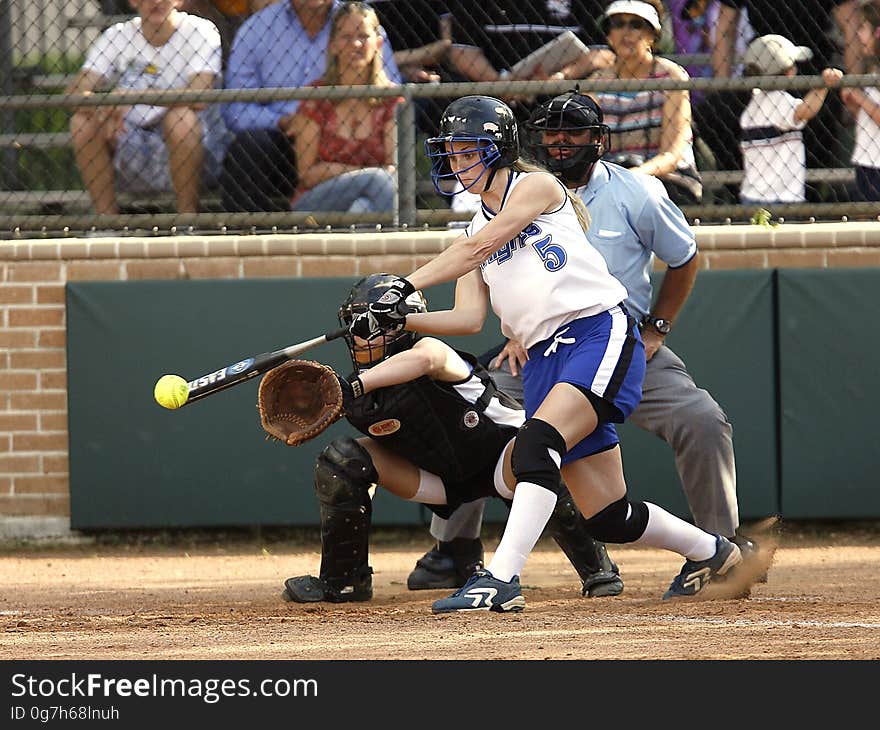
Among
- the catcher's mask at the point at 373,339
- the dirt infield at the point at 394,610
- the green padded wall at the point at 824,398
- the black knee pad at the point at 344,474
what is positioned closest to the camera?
the dirt infield at the point at 394,610

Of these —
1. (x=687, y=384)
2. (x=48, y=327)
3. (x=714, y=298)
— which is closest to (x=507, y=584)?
(x=687, y=384)

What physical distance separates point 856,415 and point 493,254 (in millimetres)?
3292

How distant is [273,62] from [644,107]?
1964 mm

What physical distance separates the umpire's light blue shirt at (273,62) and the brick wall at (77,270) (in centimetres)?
66

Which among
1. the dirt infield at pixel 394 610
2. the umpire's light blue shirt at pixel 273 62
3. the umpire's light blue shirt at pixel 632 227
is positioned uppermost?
Answer: the umpire's light blue shirt at pixel 273 62

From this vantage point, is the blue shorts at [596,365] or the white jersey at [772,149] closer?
the blue shorts at [596,365]

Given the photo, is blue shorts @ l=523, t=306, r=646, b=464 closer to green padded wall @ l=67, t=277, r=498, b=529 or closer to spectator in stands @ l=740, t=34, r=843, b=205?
green padded wall @ l=67, t=277, r=498, b=529

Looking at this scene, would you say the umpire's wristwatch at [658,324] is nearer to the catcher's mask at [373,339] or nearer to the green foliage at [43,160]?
the catcher's mask at [373,339]

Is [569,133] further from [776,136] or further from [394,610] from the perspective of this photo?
[776,136]

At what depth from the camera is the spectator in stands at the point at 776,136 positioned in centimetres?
752

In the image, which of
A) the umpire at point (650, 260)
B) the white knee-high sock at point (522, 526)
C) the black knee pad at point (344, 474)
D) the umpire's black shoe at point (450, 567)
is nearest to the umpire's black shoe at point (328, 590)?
the black knee pad at point (344, 474)

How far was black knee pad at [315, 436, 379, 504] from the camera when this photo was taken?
5160mm

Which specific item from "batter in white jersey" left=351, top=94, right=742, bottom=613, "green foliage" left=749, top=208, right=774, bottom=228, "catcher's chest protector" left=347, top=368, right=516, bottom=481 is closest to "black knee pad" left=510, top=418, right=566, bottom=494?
"batter in white jersey" left=351, top=94, right=742, bottom=613

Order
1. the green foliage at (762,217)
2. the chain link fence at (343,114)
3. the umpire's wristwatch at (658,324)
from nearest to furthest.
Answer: the umpire's wristwatch at (658,324), the chain link fence at (343,114), the green foliage at (762,217)
